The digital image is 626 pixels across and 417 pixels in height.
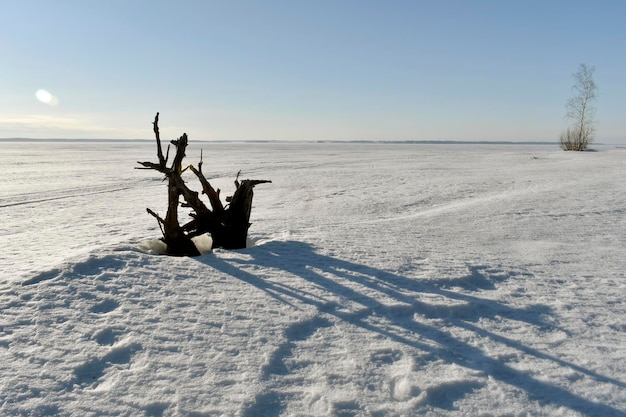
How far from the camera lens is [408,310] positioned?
370 cm

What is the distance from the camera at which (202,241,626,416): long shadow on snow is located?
2.70 meters

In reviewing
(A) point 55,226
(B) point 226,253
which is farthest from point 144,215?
(B) point 226,253

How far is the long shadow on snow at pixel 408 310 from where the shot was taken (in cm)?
→ 270

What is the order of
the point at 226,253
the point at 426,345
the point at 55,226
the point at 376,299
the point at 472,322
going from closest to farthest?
the point at 426,345 → the point at 472,322 → the point at 376,299 → the point at 226,253 → the point at 55,226

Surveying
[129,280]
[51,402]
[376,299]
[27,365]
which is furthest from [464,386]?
[129,280]

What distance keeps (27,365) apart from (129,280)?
1300 millimetres

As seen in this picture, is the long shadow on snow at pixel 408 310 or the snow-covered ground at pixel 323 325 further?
the long shadow on snow at pixel 408 310

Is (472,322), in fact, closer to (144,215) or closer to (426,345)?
(426,345)

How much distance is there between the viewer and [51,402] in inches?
94.3

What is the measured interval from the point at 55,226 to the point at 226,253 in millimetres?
4155

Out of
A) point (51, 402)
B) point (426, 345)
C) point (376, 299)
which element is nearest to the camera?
point (51, 402)

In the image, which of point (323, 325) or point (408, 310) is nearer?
point (323, 325)

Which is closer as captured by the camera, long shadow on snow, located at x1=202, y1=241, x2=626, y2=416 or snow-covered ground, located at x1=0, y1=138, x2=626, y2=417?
snow-covered ground, located at x1=0, y1=138, x2=626, y2=417

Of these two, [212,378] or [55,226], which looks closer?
[212,378]
